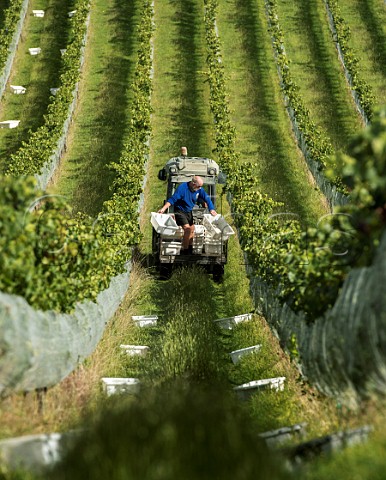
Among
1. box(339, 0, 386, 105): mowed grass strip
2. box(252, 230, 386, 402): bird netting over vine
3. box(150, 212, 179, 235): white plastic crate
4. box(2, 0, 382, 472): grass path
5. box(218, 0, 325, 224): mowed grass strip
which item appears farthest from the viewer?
box(339, 0, 386, 105): mowed grass strip

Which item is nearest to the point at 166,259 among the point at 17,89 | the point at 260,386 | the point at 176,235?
the point at 176,235

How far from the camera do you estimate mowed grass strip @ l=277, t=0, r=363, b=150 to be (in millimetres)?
43375

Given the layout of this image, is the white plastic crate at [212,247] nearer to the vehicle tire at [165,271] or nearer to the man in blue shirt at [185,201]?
the man in blue shirt at [185,201]

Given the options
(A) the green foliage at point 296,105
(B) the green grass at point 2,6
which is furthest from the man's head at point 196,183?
(B) the green grass at point 2,6

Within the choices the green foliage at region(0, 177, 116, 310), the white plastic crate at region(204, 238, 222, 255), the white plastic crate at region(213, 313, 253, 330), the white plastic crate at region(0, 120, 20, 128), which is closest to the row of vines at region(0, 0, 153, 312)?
the green foliage at region(0, 177, 116, 310)

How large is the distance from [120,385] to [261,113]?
32455mm

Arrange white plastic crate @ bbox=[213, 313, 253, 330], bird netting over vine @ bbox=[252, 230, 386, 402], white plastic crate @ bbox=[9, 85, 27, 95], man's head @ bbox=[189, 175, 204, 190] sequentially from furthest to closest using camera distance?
white plastic crate @ bbox=[9, 85, 27, 95] → man's head @ bbox=[189, 175, 204, 190] → white plastic crate @ bbox=[213, 313, 253, 330] → bird netting over vine @ bbox=[252, 230, 386, 402]

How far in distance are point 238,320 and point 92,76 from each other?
3275cm

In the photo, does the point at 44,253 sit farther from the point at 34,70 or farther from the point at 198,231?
the point at 34,70

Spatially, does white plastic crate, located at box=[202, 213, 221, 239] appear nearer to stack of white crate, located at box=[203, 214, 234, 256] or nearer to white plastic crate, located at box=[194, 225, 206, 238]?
stack of white crate, located at box=[203, 214, 234, 256]

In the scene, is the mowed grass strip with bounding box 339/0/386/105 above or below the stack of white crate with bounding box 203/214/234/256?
below

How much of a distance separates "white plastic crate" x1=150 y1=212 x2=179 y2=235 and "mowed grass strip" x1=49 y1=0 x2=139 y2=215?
32.4 ft

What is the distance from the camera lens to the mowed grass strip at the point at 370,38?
48312 mm

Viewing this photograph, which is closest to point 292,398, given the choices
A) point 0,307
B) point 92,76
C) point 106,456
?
point 0,307
